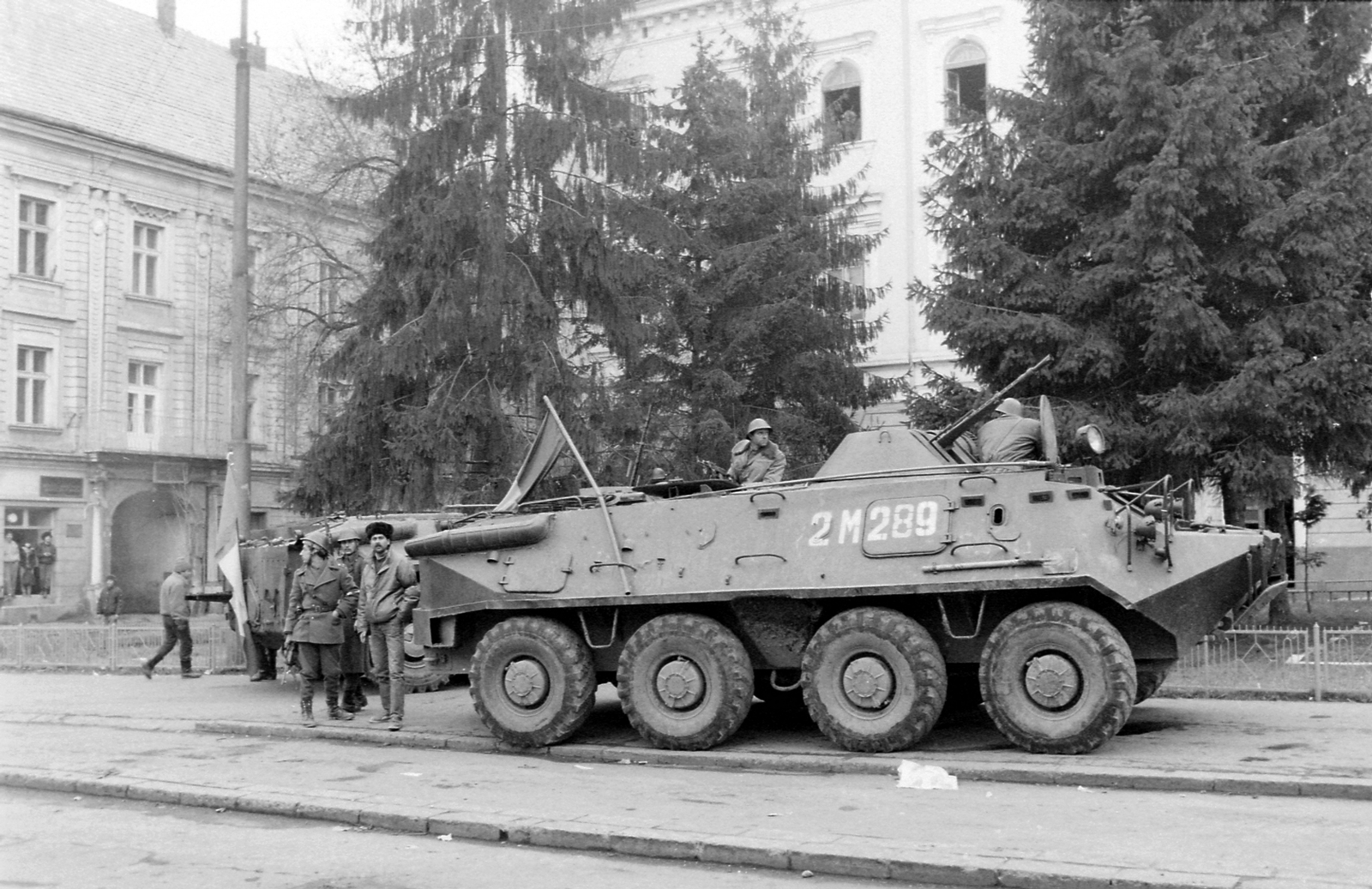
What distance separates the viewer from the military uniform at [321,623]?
534 inches

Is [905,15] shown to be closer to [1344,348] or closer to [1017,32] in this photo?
[1017,32]

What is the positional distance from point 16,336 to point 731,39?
53.2 ft

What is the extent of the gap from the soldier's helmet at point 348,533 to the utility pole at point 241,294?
278cm

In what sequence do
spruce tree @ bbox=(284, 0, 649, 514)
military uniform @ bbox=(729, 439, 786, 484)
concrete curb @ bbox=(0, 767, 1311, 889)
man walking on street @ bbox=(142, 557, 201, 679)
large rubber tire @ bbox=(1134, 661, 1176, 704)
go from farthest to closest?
spruce tree @ bbox=(284, 0, 649, 514)
man walking on street @ bbox=(142, 557, 201, 679)
military uniform @ bbox=(729, 439, 786, 484)
large rubber tire @ bbox=(1134, 661, 1176, 704)
concrete curb @ bbox=(0, 767, 1311, 889)

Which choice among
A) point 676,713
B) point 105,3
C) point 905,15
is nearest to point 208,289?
point 105,3

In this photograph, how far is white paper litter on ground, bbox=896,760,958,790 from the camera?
985cm

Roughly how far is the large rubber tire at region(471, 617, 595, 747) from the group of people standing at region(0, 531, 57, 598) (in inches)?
899

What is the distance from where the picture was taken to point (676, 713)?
11609 mm

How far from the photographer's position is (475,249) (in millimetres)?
21766

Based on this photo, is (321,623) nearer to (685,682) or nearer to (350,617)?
(350,617)

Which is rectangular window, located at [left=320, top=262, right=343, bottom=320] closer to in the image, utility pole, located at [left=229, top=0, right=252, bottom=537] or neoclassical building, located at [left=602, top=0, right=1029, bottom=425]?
utility pole, located at [left=229, top=0, right=252, bottom=537]

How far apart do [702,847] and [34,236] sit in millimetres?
28468

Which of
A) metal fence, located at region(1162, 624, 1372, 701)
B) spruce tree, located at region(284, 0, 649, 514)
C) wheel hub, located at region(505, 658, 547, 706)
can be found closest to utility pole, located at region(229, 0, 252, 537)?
spruce tree, located at region(284, 0, 649, 514)

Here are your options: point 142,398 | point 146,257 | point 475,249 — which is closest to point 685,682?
point 475,249
